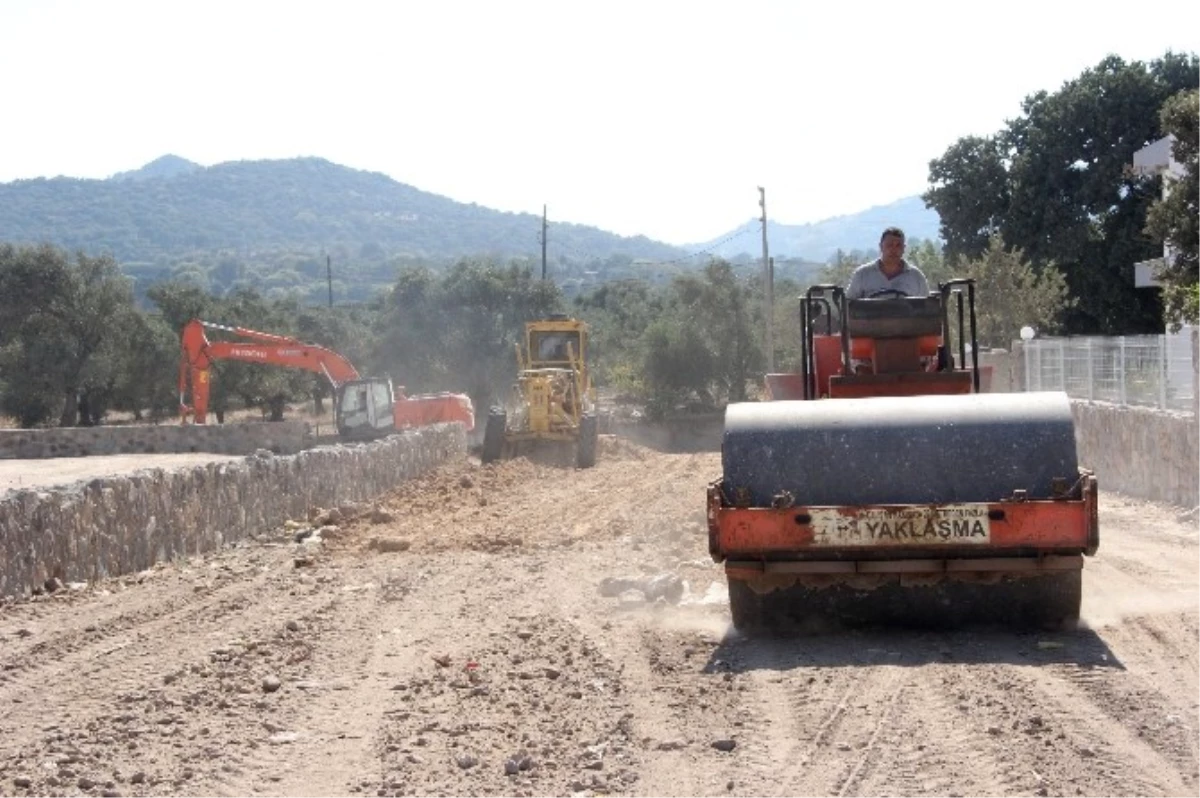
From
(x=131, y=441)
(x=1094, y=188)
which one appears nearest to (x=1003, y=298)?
(x=1094, y=188)

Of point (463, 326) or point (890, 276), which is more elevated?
point (463, 326)

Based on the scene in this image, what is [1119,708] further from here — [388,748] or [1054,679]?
[388,748]

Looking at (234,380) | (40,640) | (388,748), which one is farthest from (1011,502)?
(234,380)

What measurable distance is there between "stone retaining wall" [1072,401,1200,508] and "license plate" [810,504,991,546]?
7861 millimetres

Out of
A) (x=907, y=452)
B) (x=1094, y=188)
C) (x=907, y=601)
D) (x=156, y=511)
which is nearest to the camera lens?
(x=907, y=452)

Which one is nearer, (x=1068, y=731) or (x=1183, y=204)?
(x=1068, y=731)

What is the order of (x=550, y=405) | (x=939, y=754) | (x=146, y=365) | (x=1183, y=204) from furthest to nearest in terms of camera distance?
1. (x=146, y=365)
2. (x=550, y=405)
3. (x=1183, y=204)
4. (x=939, y=754)

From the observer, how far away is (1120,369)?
66.1ft

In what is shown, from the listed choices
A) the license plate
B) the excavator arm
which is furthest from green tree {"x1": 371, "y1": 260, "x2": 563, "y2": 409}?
the license plate

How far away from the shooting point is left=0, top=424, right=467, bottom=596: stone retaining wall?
39.9 feet

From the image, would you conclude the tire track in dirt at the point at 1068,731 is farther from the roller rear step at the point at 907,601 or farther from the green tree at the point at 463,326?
the green tree at the point at 463,326

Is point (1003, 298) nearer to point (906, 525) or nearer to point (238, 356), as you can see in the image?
point (238, 356)

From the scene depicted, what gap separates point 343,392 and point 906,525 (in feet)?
105

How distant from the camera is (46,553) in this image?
1239cm
